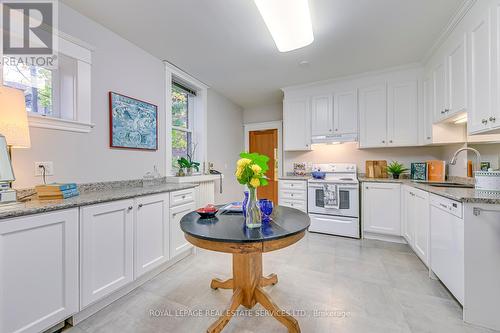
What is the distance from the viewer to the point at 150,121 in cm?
269

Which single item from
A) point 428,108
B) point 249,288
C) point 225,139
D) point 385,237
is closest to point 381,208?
point 385,237

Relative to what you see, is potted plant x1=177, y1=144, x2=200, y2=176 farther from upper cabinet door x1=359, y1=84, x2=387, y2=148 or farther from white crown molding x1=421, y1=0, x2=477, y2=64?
white crown molding x1=421, y1=0, x2=477, y2=64

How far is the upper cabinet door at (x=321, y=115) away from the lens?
12.2 feet

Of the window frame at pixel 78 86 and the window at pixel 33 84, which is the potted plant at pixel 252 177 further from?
the window at pixel 33 84

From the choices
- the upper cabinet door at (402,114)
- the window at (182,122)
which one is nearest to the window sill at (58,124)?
the window at (182,122)

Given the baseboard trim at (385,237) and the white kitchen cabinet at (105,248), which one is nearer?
the white kitchen cabinet at (105,248)

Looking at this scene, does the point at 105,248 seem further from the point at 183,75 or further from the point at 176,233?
the point at 183,75

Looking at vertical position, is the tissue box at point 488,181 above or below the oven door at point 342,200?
above

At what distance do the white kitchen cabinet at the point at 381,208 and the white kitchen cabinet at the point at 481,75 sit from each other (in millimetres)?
1282

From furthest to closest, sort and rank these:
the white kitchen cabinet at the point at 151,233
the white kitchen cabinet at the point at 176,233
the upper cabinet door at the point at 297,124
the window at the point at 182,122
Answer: the upper cabinet door at the point at 297,124, the window at the point at 182,122, the white kitchen cabinet at the point at 176,233, the white kitchen cabinet at the point at 151,233

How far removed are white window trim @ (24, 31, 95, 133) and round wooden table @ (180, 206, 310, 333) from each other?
1.43 metres

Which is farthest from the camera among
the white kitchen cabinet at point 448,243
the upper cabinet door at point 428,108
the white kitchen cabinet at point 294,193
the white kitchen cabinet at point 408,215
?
the white kitchen cabinet at point 294,193

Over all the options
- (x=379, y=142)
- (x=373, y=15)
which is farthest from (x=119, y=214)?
(x=379, y=142)

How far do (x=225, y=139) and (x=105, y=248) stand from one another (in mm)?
3124
